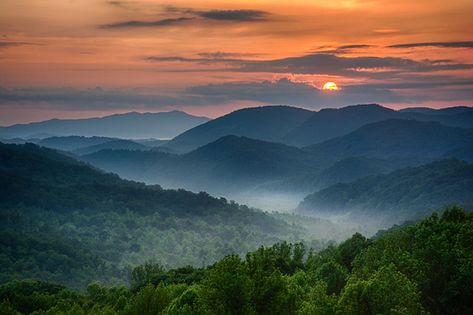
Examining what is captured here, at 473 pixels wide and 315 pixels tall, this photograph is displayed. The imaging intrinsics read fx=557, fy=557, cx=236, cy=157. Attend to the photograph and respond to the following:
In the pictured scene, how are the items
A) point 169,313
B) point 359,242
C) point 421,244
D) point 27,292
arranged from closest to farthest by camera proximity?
point 169,313 < point 421,244 < point 359,242 < point 27,292

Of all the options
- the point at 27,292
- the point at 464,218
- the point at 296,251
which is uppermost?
the point at 464,218

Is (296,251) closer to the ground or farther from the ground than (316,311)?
closer to the ground

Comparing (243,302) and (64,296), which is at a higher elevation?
(243,302)

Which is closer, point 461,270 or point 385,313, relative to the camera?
point 385,313

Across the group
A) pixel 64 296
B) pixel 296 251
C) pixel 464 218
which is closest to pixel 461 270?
pixel 464 218

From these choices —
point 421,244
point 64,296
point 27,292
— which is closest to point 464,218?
point 421,244

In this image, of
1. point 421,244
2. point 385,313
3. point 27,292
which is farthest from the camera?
point 27,292

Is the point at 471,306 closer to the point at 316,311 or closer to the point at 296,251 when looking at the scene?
the point at 316,311

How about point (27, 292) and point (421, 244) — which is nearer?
point (421, 244)

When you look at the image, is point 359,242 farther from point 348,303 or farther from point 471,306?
point 348,303
